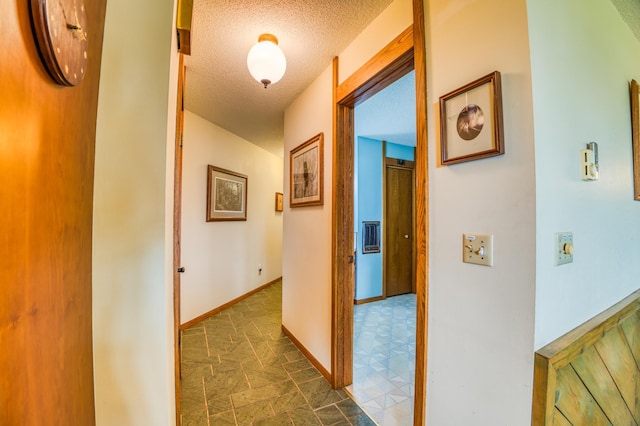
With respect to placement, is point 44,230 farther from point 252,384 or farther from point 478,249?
point 252,384

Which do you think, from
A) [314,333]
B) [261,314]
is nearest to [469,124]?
[314,333]

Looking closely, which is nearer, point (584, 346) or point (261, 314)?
point (584, 346)

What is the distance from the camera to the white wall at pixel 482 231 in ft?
2.57

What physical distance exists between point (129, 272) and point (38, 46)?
2.16 ft

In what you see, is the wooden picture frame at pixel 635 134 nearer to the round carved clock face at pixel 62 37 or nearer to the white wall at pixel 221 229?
the round carved clock face at pixel 62 37

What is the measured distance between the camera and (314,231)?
83.7 inches

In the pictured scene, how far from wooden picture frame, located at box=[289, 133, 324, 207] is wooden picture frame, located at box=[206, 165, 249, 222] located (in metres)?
1.20

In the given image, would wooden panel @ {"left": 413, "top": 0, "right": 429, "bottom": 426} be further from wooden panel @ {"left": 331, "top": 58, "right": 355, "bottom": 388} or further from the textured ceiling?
wooden panel @ {"left": 331, "top": 58, "right": 355, "bottom": 388}

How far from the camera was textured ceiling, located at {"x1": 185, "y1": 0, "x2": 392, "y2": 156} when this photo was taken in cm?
141

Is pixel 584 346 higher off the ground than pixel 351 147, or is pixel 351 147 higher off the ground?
pixel 351 147

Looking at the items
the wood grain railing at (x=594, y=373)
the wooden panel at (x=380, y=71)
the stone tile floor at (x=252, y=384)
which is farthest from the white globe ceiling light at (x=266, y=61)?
the stone tile floor at (x=252, y=384)

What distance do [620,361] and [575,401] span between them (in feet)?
1.95

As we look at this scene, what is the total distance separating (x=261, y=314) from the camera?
125 inches

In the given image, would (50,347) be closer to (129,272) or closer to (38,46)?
(129,272)
